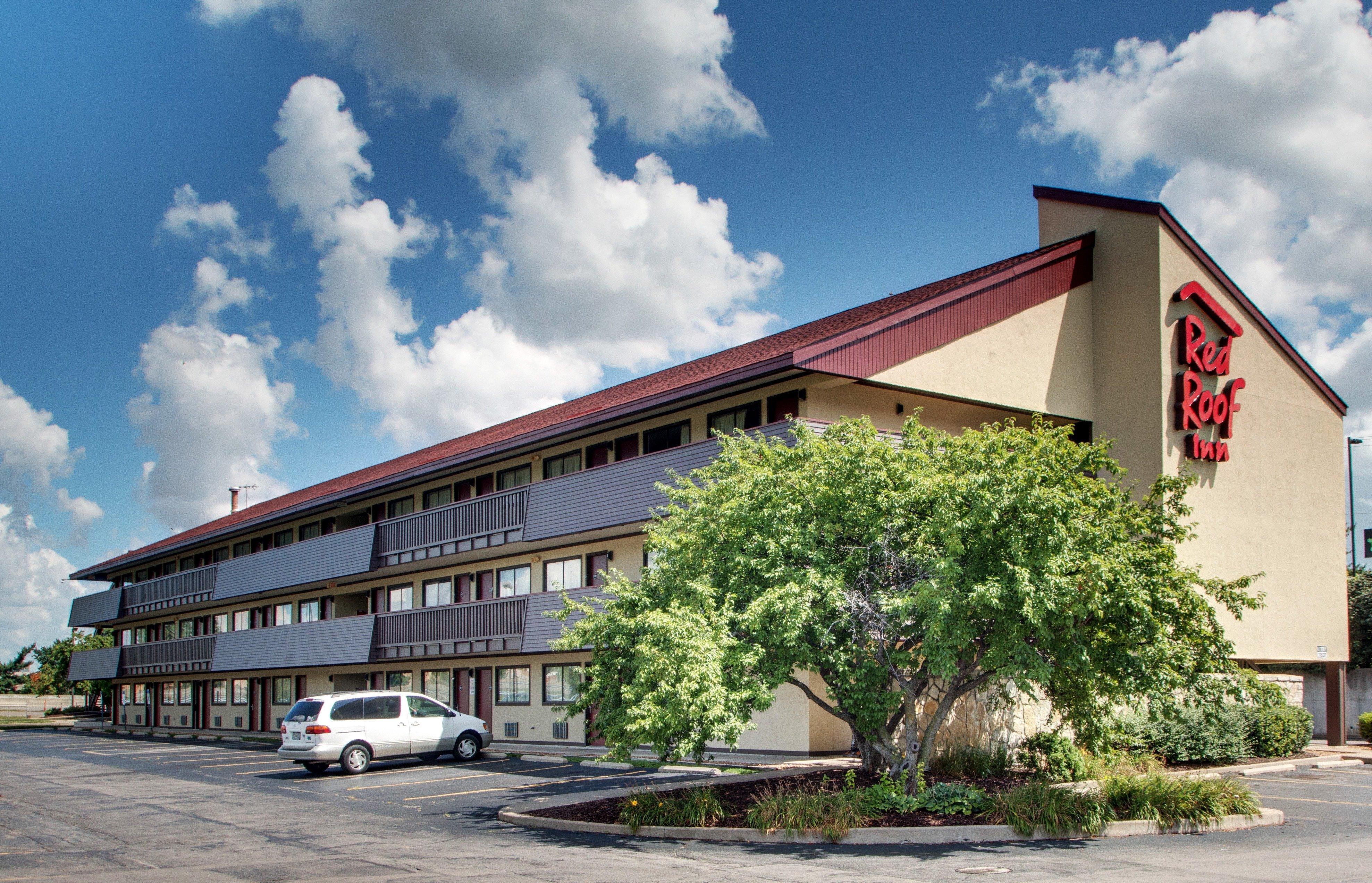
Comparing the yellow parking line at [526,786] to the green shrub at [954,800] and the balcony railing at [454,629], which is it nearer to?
the balcony railing at [454,629]

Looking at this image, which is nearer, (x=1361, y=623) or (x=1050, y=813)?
(x=1050, y=813)

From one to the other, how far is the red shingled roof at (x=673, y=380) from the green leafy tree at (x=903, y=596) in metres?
6.80

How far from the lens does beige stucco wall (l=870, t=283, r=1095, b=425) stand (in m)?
24.9

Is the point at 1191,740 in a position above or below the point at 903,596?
below

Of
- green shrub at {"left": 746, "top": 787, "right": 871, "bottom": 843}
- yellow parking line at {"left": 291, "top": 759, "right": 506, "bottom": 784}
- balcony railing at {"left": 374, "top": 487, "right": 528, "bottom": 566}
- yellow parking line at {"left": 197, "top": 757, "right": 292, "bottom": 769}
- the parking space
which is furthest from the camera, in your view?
balcony railing at {"left": 374, "top": 487, "right": 528, "bottom": 566}

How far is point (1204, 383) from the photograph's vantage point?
2806cm

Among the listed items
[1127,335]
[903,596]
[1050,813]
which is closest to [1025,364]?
[1127,335]

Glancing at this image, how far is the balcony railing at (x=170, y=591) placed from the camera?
162ft

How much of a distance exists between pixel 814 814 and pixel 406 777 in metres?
12.4

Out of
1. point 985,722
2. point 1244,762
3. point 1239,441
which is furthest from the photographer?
point 1239,441

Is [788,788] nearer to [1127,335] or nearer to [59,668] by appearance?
[1127,335]

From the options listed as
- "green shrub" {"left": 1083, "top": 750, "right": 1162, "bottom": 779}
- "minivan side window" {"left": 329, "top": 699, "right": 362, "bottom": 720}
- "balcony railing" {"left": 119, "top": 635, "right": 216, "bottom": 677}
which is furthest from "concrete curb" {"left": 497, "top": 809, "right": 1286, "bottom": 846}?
"balcony railing" {"left": 119, "top": 635, "right": 216, "bottom": 677}

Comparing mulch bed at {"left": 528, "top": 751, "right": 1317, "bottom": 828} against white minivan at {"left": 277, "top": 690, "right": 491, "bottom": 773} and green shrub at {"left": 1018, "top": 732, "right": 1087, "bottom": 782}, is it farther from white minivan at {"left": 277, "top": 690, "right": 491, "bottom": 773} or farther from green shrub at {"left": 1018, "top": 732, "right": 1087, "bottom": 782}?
white minivan at {"left": 277, "top": 690, "right": 491, "bottom": 773}

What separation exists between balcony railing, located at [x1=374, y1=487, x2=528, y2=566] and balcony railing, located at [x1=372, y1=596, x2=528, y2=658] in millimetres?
1716
